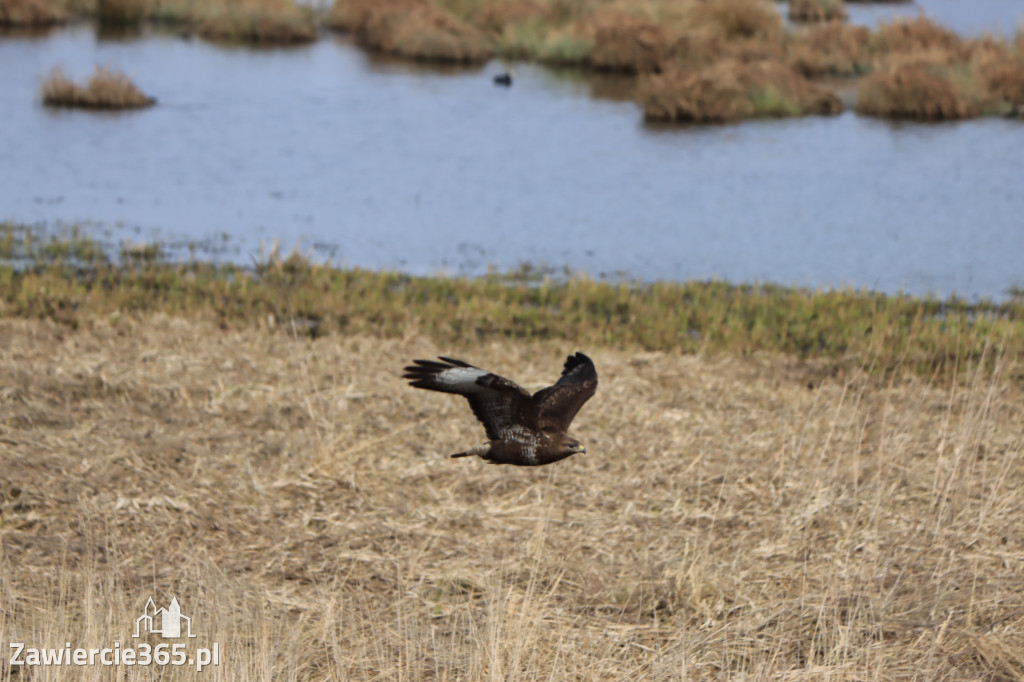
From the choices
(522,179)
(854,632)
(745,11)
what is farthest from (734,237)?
(745,11)

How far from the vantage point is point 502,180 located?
807 inches

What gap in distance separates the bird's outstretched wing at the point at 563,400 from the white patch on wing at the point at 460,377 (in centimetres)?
31

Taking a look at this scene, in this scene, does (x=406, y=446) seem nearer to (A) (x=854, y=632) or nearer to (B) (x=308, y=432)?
(B) (x=308, y=432)

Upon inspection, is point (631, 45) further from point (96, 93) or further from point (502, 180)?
point (96, 93)

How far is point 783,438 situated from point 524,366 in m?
2.59

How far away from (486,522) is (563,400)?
2.30m

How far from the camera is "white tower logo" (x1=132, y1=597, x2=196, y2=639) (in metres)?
5.52

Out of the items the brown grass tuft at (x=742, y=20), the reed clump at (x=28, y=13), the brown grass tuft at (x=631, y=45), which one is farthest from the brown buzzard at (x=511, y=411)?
the reed clump at (x=28, y=13)

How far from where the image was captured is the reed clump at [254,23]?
35469 mm

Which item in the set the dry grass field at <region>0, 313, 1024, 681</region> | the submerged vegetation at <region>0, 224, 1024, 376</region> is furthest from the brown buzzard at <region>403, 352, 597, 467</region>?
the submerged vegetation at <region>0, 224, 1024, 376</region>

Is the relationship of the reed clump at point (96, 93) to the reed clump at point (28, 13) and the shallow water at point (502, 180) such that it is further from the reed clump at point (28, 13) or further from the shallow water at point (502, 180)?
the reed clump at point (28, 13)

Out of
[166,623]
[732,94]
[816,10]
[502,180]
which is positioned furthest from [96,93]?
[816,10]

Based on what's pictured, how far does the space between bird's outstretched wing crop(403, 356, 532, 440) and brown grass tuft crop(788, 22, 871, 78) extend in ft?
97.0

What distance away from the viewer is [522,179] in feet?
67.7
